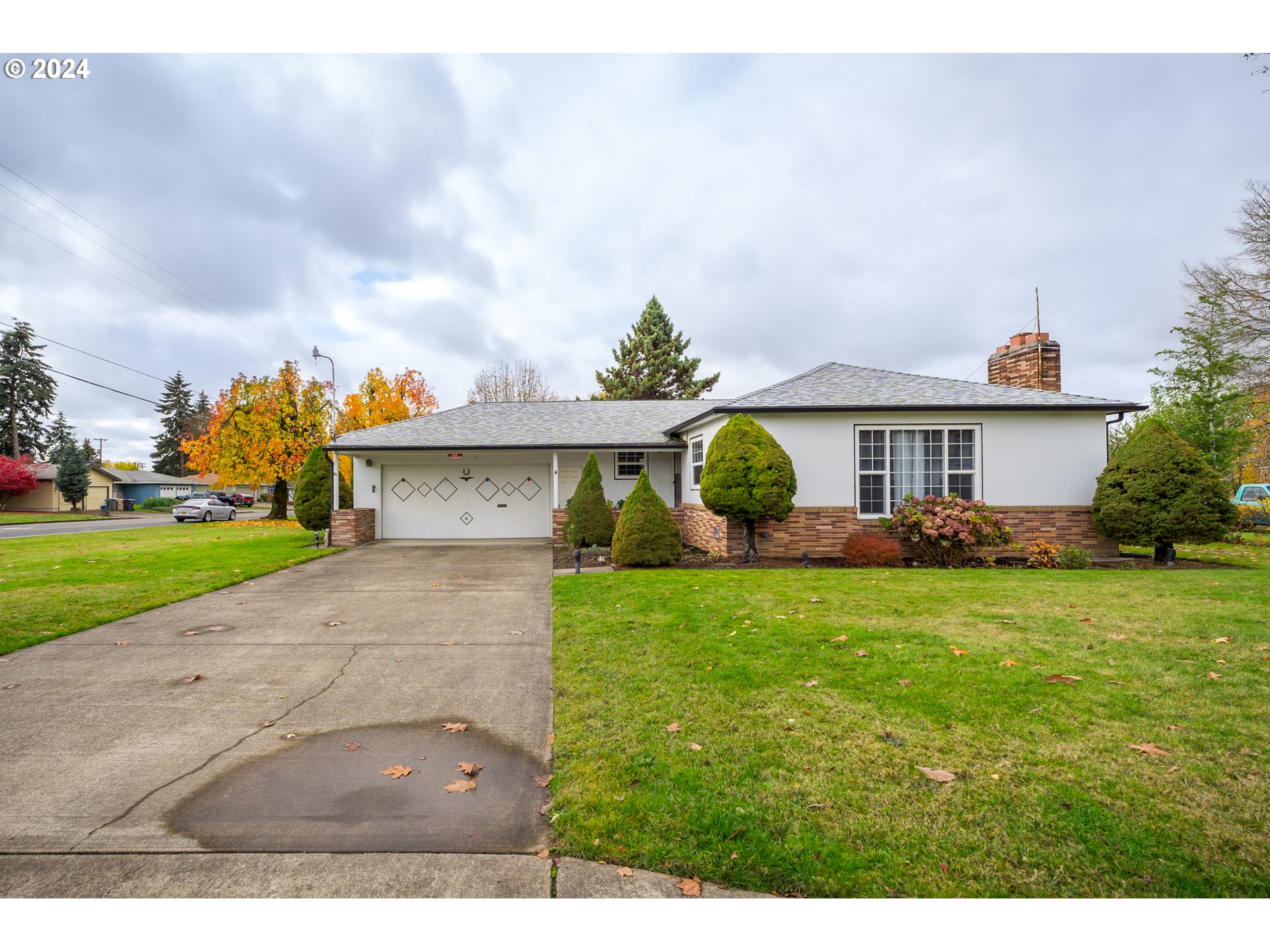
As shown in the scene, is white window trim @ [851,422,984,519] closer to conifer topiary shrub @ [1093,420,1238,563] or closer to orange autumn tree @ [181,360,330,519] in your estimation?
conifer topiary shrub @ [1093,420,1238,563]

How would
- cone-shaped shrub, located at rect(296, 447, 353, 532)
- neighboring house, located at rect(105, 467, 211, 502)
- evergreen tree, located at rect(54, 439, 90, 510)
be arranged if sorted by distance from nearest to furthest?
cone-shaped shrub, located at rect(296, 447, 353, 532) < evergreen tree, located at rect(54, 439, 90, 510) < neighboring house, located at rect(105, 467, 211, 502)

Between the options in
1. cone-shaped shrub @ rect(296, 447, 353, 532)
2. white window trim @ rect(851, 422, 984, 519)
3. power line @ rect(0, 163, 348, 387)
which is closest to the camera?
white window trim @ rect(851, 422, 984, 519)

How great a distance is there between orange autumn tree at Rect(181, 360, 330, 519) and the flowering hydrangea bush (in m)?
27.9

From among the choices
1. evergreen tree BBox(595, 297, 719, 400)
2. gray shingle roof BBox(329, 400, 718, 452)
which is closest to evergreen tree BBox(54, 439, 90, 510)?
gray shingle roof BBox(329, 400, 718, 452)

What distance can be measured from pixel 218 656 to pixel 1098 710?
308 inches

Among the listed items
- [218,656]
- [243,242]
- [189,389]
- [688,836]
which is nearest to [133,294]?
[243,242]

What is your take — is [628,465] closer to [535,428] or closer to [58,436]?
[535,428]

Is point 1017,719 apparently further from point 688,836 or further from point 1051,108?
point 1051,108

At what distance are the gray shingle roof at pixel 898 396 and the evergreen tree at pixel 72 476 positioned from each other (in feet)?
163

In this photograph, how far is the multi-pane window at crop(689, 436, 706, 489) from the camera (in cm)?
1447

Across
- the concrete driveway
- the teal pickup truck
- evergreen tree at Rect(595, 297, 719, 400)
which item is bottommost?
the concrete driveway

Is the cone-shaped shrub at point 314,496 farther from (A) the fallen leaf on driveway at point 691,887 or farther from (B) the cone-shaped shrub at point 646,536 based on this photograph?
(A) the fallen leaf on driveway at point 691,887

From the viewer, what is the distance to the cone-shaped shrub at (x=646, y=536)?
37.5ft
